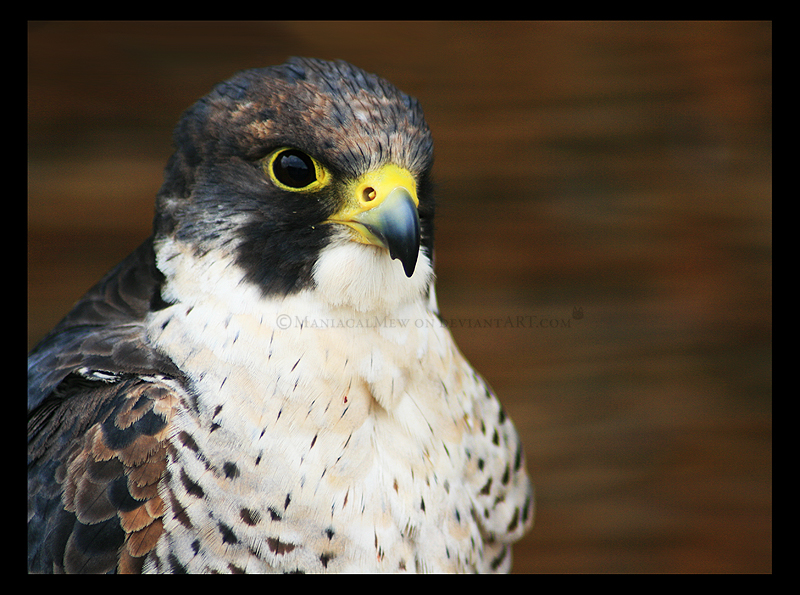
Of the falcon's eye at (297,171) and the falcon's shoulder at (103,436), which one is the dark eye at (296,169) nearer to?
the falcon's eye at (297,171)

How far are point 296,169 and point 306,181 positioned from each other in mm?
38

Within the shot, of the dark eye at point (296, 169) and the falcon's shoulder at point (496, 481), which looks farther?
the falcon's shoulder at point (496, 481)

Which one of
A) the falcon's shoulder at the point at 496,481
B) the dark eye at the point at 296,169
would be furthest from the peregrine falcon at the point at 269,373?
the falcon's shoulder at the point at 496,481

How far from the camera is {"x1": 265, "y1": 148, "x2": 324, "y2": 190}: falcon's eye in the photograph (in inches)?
65.3

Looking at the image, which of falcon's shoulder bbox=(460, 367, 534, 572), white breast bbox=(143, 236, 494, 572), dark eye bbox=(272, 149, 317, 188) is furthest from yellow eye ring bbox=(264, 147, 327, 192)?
falcon's shoulder bbox=(460, 367, 534, 572)

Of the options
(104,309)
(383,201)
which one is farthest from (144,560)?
(383,201)

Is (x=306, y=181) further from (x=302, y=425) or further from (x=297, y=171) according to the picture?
(x=302, y=425)

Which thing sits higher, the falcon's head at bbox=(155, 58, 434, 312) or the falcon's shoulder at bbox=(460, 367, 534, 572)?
the falcon's head at bbox=(155, 58, 434, 312)

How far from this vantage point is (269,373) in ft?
5.52

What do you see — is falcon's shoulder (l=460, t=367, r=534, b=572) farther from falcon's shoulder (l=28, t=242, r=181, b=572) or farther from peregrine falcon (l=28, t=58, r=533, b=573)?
falcon's shoulder (l=28, t=242, r=181, b=572)

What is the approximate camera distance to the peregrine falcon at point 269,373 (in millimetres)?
1604

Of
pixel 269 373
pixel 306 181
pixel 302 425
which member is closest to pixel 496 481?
pixel 302 425

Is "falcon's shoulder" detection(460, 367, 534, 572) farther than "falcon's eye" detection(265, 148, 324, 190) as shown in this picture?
Yes

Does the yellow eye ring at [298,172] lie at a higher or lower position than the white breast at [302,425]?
higher
